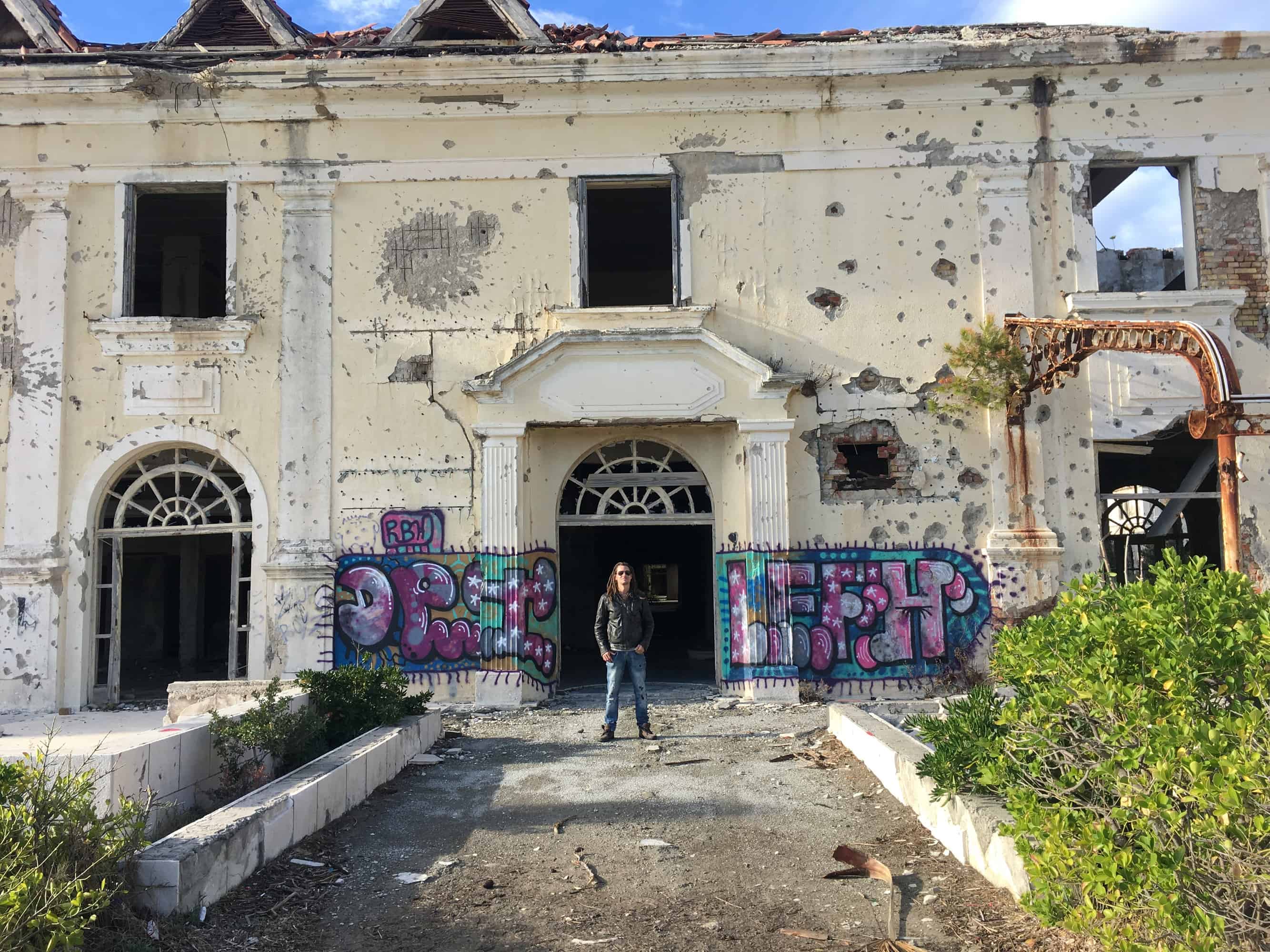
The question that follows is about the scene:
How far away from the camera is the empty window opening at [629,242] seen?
39.0 ft

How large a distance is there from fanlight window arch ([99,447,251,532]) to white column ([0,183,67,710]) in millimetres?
646

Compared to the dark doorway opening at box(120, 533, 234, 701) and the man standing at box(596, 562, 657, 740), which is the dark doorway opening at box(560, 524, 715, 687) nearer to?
the dark doorway opening at box(120, 533, 234, 701)

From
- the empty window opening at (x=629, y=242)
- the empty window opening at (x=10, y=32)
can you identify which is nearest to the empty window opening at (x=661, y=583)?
the empty window opening at (x=629, y=242)

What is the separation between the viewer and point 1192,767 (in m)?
3.19

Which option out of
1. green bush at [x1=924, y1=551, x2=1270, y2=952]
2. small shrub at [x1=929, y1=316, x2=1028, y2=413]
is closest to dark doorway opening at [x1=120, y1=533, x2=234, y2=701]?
small shrub at [x1=929, y1=316, x2=1028, y2=413]

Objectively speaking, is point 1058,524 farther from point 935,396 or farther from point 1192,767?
point 1192,767

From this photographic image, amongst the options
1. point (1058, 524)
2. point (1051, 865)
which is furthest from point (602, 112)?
point (1051, 865)

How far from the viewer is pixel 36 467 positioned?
37.2 ft

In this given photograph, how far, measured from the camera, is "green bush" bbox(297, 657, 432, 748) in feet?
25.4

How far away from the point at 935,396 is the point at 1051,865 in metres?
8.21

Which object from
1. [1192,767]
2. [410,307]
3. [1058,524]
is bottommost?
[1192,767]

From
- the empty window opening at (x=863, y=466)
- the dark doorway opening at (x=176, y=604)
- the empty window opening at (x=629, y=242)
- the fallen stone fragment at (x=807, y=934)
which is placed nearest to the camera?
the fallen stone fragment at (x=807, y=934)

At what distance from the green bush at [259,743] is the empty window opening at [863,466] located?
22.2 feet

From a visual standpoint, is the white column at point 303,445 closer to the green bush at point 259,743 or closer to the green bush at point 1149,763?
the green bush at point 259,743
